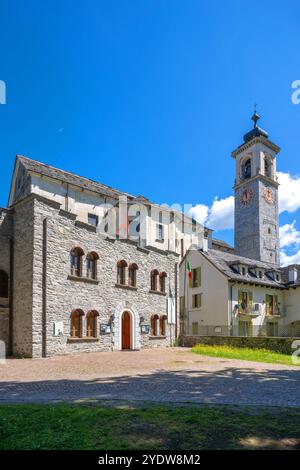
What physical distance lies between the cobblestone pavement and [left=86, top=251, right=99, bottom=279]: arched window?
23.0ft

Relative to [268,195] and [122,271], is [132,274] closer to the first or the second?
[122,271]

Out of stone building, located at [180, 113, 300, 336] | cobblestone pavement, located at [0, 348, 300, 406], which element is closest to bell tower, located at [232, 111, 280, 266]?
stone building, located at [180, 113, 300, 336]

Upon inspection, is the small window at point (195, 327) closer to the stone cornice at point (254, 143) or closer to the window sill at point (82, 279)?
the window sill at point (82, 279)

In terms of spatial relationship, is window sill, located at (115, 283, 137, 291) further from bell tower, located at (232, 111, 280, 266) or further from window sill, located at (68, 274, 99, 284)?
bell tower, located at (232, 111, 280, 266)

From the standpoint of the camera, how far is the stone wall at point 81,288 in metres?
19.3

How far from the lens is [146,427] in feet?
20.1

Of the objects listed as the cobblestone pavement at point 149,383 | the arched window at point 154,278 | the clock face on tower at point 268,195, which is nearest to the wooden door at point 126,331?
the arched window at point 154,278

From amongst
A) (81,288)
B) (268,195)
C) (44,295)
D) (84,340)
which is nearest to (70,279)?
(81,288)

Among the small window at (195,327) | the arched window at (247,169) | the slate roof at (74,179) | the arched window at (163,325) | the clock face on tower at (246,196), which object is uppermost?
the arched window at (247,169)

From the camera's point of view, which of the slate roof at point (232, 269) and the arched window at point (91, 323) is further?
the slate roof at point (232, 269)

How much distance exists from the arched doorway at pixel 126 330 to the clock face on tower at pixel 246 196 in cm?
3425

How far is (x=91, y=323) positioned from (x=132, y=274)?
5213 mm

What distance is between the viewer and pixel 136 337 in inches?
990
